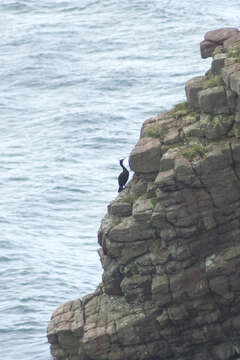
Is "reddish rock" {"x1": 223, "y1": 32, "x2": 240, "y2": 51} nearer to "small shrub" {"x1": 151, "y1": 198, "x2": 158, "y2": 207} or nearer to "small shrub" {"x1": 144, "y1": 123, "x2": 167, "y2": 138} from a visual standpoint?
"small shrub" {"x1": 144, "y1": 123, "x2": 167, "y2": 138}

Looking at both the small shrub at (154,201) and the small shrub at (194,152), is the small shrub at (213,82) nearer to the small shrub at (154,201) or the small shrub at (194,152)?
the small shrub at (194,152)

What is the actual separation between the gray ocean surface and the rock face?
44.1 feet

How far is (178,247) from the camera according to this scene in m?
33.3

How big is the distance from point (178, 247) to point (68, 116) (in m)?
56.7

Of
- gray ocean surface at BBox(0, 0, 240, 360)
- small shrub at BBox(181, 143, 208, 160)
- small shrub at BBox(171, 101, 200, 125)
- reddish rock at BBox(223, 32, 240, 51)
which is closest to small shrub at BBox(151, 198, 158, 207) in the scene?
small shrub at BBox(181, 143, 208, 160)

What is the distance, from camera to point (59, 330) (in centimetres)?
3534

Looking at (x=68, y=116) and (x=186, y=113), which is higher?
(x=186, y=113)

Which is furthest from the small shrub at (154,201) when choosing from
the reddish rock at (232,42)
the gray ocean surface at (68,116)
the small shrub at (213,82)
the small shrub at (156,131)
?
the gray ocean surface at (68,116)

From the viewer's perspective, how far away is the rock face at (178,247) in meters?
33.0

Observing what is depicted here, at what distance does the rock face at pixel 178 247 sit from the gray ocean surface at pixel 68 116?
13442 millimetres

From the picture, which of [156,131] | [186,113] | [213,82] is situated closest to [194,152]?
[156,131]

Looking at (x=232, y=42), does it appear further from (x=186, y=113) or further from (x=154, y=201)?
(x=154, y=201)

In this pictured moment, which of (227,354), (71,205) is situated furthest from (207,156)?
(71,205)

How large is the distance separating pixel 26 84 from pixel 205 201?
69.0 metres
